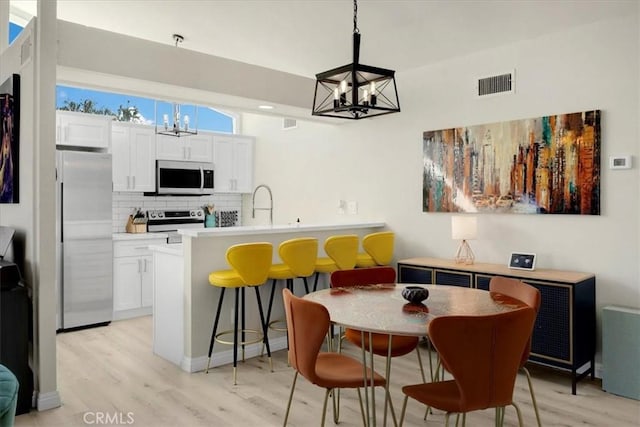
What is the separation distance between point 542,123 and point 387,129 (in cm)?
170

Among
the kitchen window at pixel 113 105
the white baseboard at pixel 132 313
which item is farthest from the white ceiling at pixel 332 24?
the white baseboard at pixel 132 313

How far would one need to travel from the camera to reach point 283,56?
5199 millimetres

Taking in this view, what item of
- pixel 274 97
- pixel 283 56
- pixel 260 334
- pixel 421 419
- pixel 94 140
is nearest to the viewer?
pixel 421 419

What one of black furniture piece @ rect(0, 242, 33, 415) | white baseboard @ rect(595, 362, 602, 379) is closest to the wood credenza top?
white baseboard @ rect(595, 362, 602, 379)

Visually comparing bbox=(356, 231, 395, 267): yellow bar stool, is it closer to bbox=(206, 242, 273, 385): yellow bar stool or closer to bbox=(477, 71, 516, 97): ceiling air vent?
bbox=(206, 242, 273, 385): yellow bar stool

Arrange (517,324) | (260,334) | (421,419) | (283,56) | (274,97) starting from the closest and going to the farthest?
(517,324), (421,419), (260,334), (274,97), (283,56)

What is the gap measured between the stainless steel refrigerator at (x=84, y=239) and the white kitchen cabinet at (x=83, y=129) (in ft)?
1.00

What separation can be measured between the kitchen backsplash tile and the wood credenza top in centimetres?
365

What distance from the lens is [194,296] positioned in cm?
405

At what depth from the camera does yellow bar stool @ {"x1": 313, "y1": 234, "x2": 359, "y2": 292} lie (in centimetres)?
440

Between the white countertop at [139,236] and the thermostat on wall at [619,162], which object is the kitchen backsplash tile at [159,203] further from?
the thermostat on wall at [619,162]

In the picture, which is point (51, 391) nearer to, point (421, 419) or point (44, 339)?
point (44, 339)

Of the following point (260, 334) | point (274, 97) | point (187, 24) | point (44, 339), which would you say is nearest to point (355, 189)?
point (274, 97)

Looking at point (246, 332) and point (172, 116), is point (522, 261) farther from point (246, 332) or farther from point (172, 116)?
point (172, 116)
